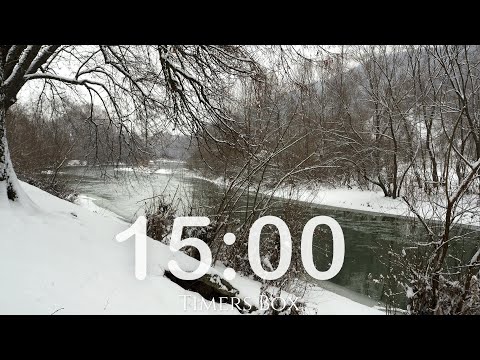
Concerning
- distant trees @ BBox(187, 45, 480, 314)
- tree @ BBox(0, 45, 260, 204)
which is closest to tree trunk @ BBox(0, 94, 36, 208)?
tree @ BBox(0, 45, 260, 204)

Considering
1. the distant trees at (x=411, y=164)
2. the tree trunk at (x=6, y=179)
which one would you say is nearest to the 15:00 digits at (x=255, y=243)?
the distant trees at (x=411, y=164)

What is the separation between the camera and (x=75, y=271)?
3010 millimetres

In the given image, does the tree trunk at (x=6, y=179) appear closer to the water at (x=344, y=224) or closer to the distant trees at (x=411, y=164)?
the water at (x=344, y=224)

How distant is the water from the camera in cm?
695

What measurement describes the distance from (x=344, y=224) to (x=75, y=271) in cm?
1177

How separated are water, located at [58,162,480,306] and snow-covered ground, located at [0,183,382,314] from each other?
175 centimetres

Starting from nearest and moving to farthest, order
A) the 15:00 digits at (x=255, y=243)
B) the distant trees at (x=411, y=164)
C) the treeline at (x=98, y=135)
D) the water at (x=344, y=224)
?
the distant trees at (x=411, y=164), the 15:00 digits at (x=255, y=243), the treeline at (x=98, y=135), the water at (x=344, y=224)

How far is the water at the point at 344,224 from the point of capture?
6.95 meters

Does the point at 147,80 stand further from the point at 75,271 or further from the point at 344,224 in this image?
the point at 344,224

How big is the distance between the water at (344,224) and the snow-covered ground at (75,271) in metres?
1.75

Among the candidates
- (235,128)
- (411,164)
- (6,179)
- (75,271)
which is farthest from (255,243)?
(6,179)

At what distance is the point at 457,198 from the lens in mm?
4207

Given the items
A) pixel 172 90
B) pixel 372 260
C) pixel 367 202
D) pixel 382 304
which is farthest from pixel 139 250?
pixel 367 202
